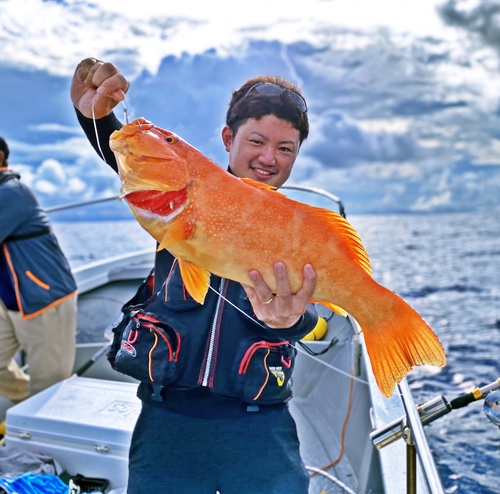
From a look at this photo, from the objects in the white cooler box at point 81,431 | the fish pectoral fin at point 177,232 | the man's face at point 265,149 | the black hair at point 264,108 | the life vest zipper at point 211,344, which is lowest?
the white cooler box at point 81,431

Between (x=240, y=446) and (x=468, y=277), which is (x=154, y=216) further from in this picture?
(x=468, y=277)

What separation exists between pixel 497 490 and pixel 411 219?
8529cm

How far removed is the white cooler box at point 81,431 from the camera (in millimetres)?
3383

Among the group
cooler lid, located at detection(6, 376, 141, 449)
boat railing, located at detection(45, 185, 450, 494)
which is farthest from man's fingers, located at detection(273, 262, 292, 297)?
cooler lid, located at detection(6, 376, 141, 449)

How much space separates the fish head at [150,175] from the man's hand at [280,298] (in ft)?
1.26

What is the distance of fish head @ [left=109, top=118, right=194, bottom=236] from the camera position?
170 centimetres

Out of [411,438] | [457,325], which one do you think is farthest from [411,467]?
[457,325]

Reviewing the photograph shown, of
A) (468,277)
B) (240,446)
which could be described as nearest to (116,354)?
(240,446)

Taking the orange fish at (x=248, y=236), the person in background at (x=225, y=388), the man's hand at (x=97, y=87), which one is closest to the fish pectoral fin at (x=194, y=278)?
the orange fish at (x=248, y=236)

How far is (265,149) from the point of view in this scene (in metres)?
2.29

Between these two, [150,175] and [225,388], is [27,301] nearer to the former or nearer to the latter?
[225,388]

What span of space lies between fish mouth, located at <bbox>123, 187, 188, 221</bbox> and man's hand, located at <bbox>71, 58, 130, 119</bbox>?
0.52 m

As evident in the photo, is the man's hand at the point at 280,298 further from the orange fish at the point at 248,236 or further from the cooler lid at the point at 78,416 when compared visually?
the cooler lid at the point at 78,416

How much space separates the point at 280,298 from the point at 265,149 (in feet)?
2.52
